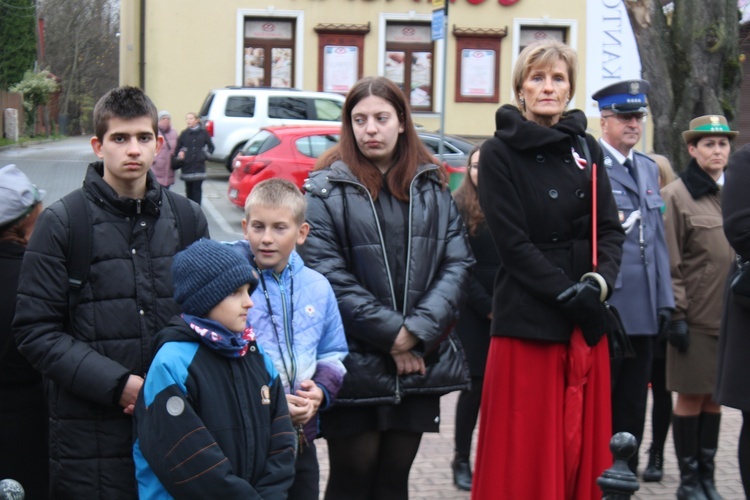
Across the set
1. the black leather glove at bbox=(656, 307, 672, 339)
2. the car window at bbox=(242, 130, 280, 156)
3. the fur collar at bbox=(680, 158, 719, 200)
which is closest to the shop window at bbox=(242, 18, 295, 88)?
the car window at bbox=(242, 130, 280, 156)

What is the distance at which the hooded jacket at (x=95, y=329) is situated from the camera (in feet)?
11.0

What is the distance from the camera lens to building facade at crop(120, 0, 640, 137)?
26594 millimetres

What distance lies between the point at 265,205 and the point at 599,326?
1469 millimetres

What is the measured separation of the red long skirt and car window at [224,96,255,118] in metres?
19.4

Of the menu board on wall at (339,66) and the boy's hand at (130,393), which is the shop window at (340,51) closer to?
the menu board on wall at (339,66)

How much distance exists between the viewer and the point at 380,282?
162 inches

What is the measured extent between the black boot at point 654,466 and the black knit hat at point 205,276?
360 cm

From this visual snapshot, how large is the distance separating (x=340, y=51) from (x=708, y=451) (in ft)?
73.4

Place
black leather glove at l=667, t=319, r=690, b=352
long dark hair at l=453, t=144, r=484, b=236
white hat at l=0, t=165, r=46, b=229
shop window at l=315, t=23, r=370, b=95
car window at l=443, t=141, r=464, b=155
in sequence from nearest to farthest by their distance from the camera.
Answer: white hat at l=0, t=165, r=46, b=229 < black leather glove at l=667, t=319, r=690, b=352 < long dark hair at l=453, t=144, r=484, b=236 < car window at l=443, t=141, r=464, b=155 < shop window at l=315, t=23, r=370, b=95

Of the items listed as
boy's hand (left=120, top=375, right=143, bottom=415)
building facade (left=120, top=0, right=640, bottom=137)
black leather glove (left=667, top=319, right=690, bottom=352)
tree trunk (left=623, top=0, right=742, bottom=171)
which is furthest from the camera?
building facade (left=120, top=0, right=640, bottom=137)

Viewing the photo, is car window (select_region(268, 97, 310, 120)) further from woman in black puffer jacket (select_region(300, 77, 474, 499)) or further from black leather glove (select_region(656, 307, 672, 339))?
woman in black puffer jacket (select_region(300, 77, 474, 499))

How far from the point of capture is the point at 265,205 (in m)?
3.86

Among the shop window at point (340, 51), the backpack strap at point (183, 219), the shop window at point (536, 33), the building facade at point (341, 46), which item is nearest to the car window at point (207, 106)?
the building facade at point (341, 46)

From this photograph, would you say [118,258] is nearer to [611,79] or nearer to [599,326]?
[599,326]
